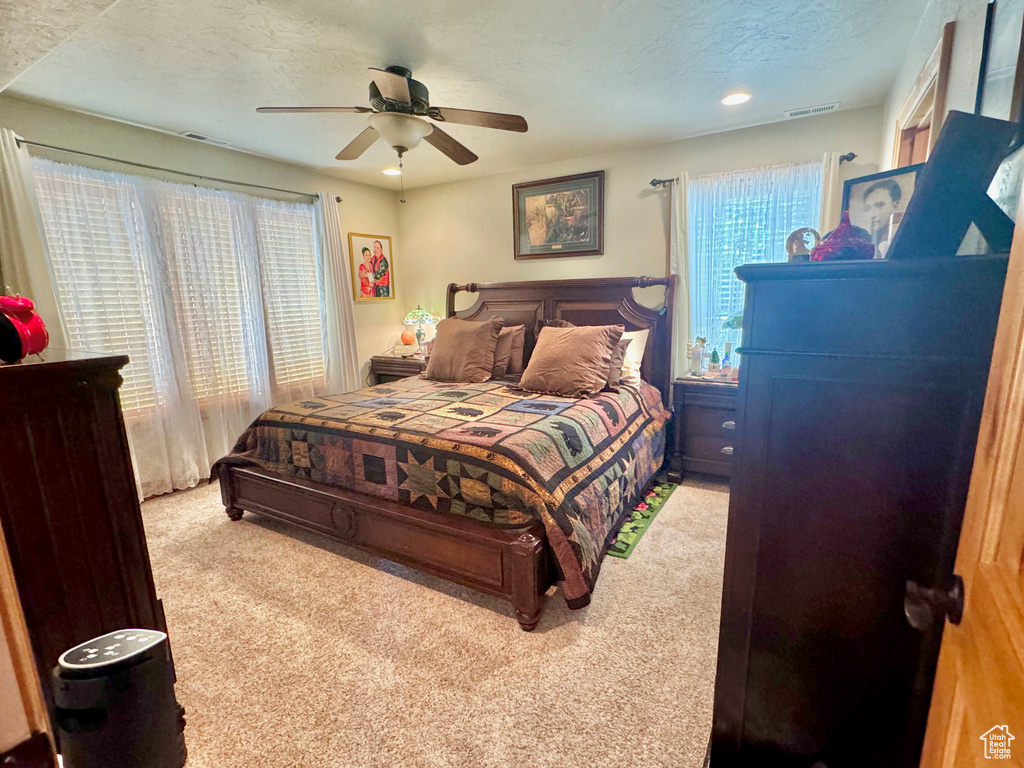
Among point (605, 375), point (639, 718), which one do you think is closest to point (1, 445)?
point (639, 718)

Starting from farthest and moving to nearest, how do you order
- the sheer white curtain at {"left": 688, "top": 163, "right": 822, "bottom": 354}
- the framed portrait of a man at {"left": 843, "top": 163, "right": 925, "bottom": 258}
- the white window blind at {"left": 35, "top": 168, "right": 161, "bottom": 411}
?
the sheer white curtain at {"left": 688, "top": 163, "right": 822, "bottom": 354} < the white window blind at {"left": 35, "top": 168, "right": 161, "bottom": 411} < the framed portrait of a man at {"left": 843, "top": 163, "right": 925, "bottom": 258}

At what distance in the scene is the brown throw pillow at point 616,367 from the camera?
10.1 ft

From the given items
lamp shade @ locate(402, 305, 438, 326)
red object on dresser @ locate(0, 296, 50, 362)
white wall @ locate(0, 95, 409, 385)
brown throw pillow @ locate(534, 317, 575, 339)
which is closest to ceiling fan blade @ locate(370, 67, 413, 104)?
red object on dresser @ locate(0, 296, 50, 362)

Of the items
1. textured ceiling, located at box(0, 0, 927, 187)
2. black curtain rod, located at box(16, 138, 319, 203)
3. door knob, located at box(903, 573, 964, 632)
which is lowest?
door knob, located at box(903, 573, 964, 632)

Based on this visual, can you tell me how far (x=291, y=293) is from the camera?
12.9 ft

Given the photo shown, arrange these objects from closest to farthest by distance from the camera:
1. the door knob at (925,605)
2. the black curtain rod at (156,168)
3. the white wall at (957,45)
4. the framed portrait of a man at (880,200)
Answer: the door knob at (925,605), the white wall at (957,45), the framed portrait of a man at (880,200), the black curtain rod at (156,168)

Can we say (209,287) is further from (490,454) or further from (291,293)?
(490,454)

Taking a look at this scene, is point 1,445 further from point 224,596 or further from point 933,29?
point 933,29

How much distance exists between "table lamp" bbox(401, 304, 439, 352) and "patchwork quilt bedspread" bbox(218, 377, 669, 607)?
158cm

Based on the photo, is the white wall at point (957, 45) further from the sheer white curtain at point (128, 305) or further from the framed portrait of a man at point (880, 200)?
the sheer white curtain at point (128, 305)

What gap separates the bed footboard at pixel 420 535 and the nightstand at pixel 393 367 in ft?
6.04

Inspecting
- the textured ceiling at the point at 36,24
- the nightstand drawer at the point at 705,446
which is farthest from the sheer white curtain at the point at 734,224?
the textured ceiling at the point at 36,24

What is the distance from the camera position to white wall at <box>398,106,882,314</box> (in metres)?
3.02

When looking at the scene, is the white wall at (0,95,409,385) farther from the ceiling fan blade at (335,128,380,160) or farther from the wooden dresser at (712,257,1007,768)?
the wooden dresser at (712,257,1007,768)
